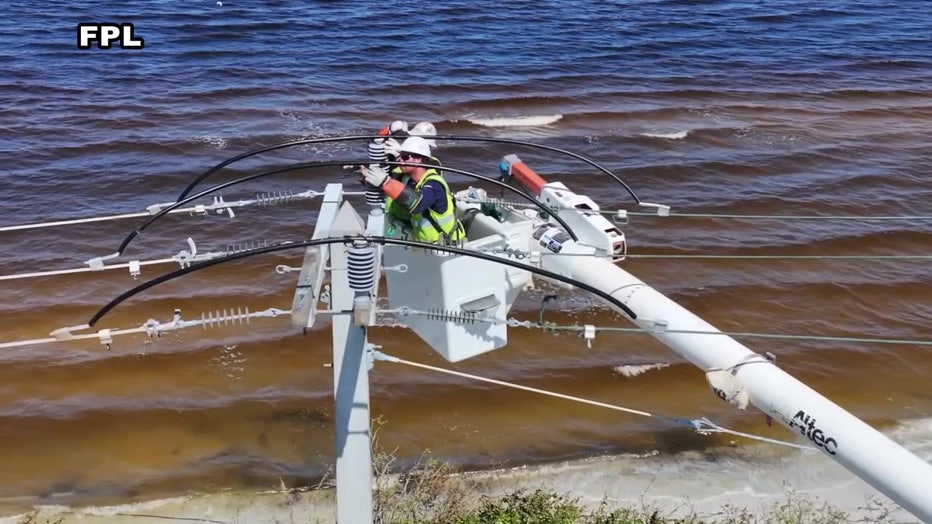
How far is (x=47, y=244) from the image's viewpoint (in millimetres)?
14195

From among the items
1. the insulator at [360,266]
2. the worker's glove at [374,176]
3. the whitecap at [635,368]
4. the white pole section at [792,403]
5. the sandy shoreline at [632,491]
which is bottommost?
the sandy shoreline at [632,491]

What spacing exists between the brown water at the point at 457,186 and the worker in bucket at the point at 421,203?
345 cm

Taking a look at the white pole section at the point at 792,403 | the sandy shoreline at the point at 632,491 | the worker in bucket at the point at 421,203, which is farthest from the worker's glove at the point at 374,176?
the sandy shoreline at the point at 632,491

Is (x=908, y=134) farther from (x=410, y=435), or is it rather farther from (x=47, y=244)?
(x=47, y=244)

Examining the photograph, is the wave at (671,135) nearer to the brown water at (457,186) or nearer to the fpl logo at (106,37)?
the brown water at (457,186)

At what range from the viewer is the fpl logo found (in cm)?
2594

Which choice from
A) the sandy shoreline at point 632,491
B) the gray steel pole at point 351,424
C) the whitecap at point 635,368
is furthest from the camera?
the whitecap at point 635,368

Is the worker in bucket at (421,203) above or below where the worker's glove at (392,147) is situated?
below

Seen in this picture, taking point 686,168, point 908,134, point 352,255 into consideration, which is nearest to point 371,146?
point 352,255

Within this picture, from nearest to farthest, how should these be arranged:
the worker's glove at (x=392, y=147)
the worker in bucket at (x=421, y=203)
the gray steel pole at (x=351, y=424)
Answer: the gray steel pole at (x=351, y=424)
the worker's glove at (x=392, y=147)
the worker in bucket at (x=421, y=203)

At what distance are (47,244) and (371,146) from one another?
405 inches

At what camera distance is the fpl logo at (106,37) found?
25.9 metres

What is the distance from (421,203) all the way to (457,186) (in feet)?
32.7

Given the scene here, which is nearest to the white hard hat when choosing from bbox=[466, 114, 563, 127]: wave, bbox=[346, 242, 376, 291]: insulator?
bbox=[346, 242, 376, 291]: insulator
